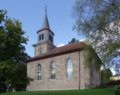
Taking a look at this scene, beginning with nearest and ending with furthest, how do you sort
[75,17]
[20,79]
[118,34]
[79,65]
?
[118,34] < [20,79] < [75,17] < [79,65]

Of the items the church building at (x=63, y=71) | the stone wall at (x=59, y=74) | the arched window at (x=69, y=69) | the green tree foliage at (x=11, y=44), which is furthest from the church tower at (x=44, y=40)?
the green tree foliage at (x=11, y=44)

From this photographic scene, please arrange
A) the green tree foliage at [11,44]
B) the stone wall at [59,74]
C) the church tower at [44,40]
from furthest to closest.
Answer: the church tower at [44,40], the stone wall at [59,74], the green tree foliage at [11,44]

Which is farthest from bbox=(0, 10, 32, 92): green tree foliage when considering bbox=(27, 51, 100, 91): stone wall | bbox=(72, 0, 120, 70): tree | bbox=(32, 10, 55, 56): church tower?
bbox=(32, 10, 55, 56): church tower

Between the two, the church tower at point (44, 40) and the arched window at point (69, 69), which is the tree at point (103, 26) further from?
the church tower at point (44, 40)

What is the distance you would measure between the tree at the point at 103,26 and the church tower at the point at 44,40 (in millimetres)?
17694

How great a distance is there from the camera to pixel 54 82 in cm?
2117

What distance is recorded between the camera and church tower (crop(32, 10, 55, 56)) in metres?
29.3

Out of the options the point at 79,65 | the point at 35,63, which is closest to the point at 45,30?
the point at 35,63

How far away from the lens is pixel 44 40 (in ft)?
98.1

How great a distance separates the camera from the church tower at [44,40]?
29298 millimetres

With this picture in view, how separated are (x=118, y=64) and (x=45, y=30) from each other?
73.8 ft

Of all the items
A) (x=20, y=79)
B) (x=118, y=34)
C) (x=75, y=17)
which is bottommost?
(x=20, y=79)

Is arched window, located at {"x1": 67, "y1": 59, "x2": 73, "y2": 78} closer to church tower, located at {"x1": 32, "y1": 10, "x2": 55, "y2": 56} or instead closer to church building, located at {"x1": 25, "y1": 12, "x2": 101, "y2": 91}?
church building, located at {"x1": 25, "y1": 12, "x2": 101, "y2": 91}

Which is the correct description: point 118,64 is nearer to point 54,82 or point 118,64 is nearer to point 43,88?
point 54,82
